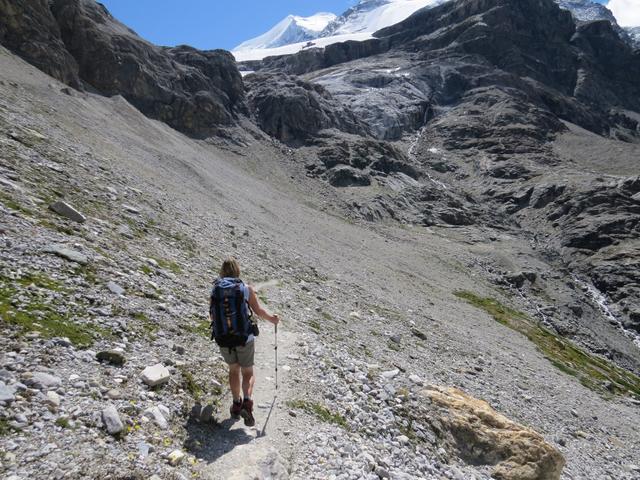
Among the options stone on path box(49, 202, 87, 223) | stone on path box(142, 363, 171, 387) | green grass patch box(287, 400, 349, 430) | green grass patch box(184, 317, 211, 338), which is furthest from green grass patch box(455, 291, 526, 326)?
stone on path box(142, 363, 171, 387)

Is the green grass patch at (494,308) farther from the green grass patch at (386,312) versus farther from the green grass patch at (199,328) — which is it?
the green grass patch at (199,328)

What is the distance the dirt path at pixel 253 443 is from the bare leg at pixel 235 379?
1.64 feet

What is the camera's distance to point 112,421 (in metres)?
7.91

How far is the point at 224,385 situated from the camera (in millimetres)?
11305

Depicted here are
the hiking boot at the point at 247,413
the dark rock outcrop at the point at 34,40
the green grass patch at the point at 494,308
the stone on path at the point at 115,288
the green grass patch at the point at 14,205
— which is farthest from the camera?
the dark rock outcrop at the point at 34,40

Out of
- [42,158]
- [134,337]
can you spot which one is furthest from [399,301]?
[134,337]

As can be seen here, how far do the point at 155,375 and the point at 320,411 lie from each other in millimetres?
4134

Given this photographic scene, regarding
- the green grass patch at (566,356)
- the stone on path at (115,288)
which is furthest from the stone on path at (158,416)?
the green grass patch at (566,356)

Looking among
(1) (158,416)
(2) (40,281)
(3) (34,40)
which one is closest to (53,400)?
(1) (158,416)

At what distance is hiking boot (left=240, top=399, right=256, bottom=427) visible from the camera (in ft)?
32.4

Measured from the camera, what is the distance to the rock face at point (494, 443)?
1333 cm

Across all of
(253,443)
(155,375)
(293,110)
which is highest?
(293,110)

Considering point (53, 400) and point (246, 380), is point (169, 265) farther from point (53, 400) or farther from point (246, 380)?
point (53, 400)

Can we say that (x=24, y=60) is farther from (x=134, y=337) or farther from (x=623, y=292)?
(x=623, y=292)
